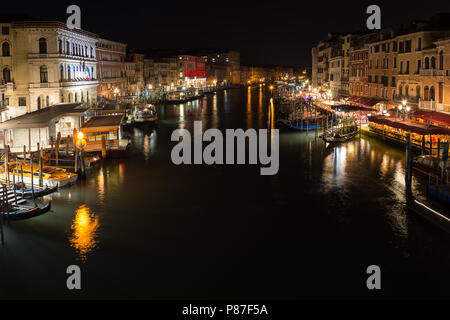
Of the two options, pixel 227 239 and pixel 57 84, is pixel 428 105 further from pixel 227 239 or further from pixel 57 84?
pixel 57 84

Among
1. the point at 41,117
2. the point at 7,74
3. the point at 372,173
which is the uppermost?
the point at 7,74

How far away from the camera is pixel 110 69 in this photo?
5312 cm

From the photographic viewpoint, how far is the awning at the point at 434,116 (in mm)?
24797

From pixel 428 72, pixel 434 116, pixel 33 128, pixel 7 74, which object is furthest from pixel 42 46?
pixel 434 116

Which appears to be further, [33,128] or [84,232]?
[33,128]

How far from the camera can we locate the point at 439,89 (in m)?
27.3

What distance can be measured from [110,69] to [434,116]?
37.3m

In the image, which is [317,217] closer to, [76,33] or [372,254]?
[372,254]

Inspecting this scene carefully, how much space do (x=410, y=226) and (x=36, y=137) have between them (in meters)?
18.8

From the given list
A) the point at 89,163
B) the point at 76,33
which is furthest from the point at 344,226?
the point at 76,33

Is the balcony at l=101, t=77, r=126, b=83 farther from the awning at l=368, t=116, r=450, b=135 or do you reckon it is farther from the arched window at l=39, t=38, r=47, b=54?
the awning at l=368, t=116, r=450, b=135

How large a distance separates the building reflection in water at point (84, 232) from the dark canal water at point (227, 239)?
52mm

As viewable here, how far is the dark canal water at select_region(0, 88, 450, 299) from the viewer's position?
10.9 m

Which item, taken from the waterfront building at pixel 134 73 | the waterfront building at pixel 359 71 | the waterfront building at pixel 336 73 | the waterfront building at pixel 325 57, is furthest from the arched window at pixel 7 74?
the waterfront building at pixel 325 57
